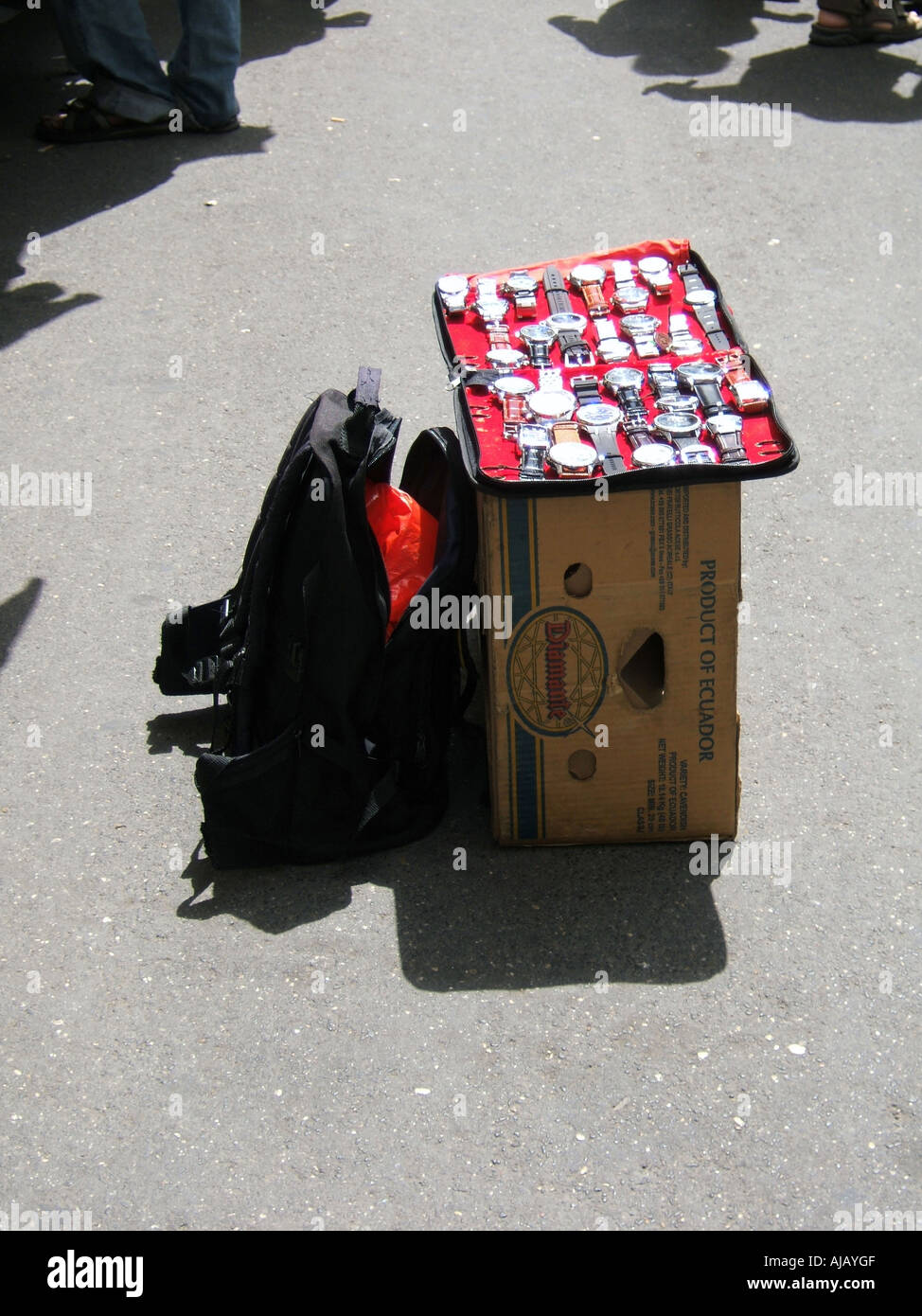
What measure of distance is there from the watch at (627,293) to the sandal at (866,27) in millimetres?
5084

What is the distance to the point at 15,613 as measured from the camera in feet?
13.0

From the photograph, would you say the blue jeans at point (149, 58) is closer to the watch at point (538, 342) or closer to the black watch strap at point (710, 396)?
the watch at point (538, 342)

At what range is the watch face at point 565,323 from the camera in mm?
3211

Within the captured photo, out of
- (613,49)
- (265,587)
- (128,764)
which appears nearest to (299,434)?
(265,587)

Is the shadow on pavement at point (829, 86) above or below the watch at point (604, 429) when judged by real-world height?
below

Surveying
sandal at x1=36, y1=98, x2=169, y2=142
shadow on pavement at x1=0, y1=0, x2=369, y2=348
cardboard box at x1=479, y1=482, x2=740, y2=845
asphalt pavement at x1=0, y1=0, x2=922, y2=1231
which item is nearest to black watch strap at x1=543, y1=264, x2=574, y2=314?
cardboard box at x1=479, y1=482, x2=740, y2=845

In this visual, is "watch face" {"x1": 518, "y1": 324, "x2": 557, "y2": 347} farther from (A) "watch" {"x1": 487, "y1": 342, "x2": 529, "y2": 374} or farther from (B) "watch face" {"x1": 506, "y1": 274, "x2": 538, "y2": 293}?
(B) "watch face" {"x1": 506, "y1": 274, "x2": 538, "y2": 293}

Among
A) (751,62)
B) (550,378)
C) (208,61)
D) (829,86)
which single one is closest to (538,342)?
(550,378)

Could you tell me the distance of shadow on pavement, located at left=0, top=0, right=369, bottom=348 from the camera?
18.7 feet

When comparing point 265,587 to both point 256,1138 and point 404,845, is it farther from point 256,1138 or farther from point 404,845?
point 256,1138

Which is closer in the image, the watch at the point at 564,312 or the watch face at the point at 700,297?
the watch at the point at 564,312

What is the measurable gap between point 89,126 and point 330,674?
505cm

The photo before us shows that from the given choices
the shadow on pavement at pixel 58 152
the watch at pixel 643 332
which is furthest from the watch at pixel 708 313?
the shadow on pavement at pixel 58 152
